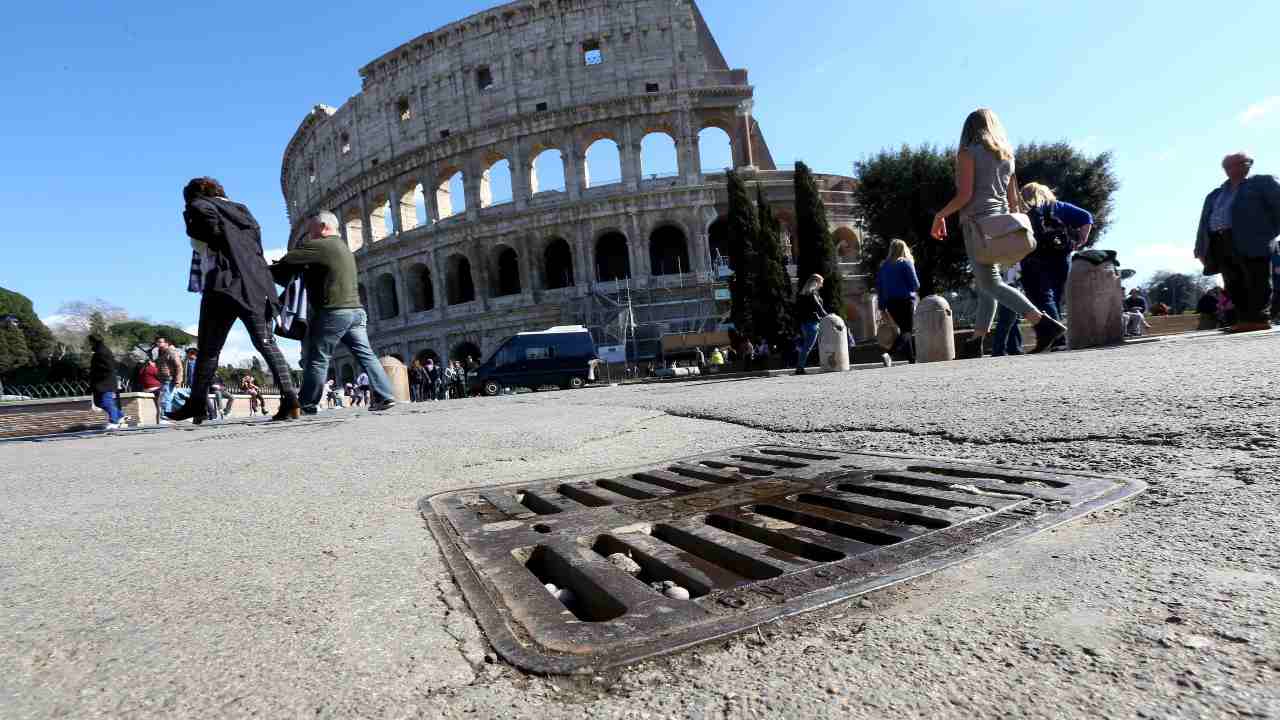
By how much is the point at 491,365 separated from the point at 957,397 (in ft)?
68.9

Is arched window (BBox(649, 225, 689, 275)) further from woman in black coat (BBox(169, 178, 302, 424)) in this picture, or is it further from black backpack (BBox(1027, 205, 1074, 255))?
woman in black coat (BBox(169, 178, 302, 424))

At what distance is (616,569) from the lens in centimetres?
144

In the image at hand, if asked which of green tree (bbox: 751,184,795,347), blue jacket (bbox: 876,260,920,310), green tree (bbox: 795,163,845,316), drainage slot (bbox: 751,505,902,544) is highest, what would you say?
green tree (bbox: 795,163,845,316)

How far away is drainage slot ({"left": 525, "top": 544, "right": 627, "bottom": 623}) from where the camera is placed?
129 centimetres

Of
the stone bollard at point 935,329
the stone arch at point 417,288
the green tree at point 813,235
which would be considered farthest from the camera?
the stone arch at point 417,288

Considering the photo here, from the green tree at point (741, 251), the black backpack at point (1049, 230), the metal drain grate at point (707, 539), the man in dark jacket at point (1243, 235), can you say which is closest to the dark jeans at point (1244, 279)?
the man in dark jacket at point (1243, 235)

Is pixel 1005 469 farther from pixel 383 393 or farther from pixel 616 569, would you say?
pixel 383 393

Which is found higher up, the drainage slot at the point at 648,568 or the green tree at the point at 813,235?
the green tree at the point at 813,235

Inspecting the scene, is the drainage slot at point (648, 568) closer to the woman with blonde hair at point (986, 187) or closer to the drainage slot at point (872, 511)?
the drainage slot at point (872, 511)

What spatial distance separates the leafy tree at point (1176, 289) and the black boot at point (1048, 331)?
78.3 m

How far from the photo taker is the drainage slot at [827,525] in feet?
5.30

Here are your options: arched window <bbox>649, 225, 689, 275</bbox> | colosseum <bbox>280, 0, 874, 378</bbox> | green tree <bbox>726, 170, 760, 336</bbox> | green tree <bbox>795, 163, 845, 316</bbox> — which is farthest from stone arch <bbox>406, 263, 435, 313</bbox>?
green tree <bbox>795, 163, 845, 316</bbox>

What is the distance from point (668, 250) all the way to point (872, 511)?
32.5 meters

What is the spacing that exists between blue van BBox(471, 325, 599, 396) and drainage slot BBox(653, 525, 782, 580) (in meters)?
21.1
